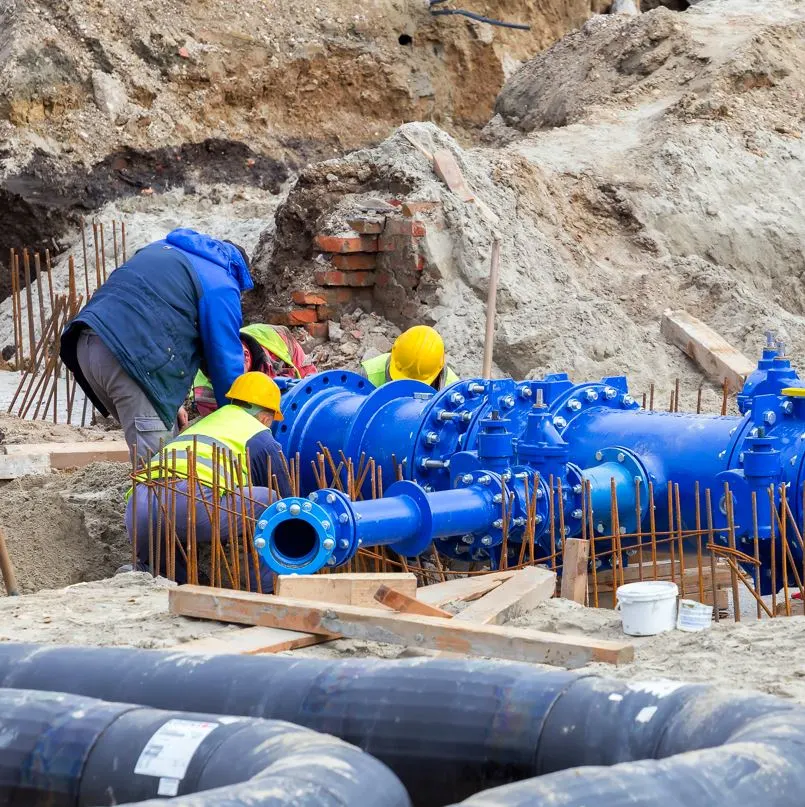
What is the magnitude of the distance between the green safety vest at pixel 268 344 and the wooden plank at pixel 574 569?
113 inches

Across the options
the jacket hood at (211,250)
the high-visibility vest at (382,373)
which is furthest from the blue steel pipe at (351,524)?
the jacket hood at (211,250)

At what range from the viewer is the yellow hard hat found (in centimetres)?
619

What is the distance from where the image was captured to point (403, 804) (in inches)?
84.4

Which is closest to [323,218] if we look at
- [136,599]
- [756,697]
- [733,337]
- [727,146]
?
[733,337]

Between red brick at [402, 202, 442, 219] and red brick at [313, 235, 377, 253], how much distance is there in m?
0.29

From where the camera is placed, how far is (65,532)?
261 inches

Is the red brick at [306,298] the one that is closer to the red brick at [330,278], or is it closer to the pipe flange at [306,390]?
the red brick at [330,278]

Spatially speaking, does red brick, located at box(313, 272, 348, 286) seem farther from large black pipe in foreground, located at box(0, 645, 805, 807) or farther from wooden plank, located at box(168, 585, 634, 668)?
large black pipe in foreground, located at box(0, 645, 805, 807)

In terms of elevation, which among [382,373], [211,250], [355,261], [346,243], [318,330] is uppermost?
[346,243]

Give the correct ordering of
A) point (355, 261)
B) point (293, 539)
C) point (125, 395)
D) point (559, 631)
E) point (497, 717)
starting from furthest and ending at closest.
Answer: point (355, 261)
point (125, 395)
point (293, 539)
point (559, 631)
point (497, 717)

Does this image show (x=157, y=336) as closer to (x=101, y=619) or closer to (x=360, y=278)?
(x=101, y=619)

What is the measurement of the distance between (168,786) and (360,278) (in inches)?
286

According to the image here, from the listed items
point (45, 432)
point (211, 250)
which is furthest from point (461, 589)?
point (45, 432)

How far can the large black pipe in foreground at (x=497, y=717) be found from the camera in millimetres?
2104
